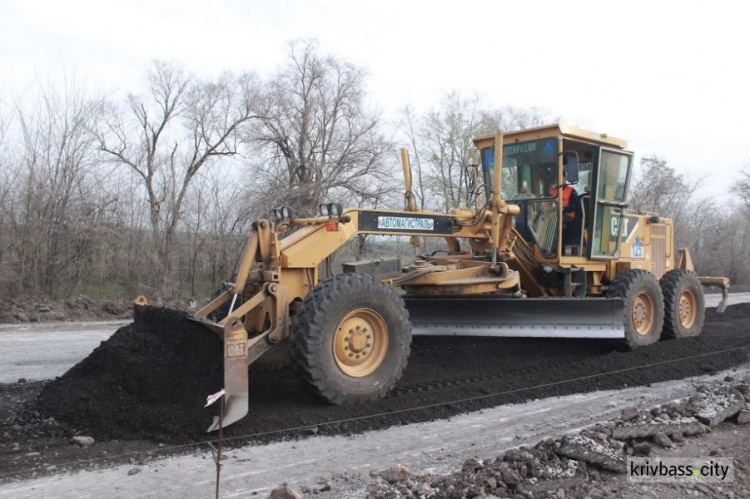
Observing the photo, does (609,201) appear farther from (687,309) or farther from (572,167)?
(687,309)

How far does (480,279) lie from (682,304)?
15.3 feet

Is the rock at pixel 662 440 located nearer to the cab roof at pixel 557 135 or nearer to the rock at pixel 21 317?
the cab roof at pixel 557 135

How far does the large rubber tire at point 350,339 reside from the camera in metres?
5.51

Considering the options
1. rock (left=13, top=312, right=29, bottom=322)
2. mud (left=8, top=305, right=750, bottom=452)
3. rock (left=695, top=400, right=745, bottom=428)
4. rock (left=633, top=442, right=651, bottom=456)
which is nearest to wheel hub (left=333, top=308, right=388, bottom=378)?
mud (left=8, top=305, right=750, bottom=452)

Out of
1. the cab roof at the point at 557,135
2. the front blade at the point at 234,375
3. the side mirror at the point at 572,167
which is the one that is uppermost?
the cab roof at the point at 557,135

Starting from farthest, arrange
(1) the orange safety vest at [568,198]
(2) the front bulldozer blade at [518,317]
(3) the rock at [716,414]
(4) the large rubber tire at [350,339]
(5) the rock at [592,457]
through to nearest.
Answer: (1) the orange safety vest at [568,198] → (2) the front bulldozer blade at [518,317] → (4) the large rubber tire at [350,339] → (3) the rock at [716,414] → (5) the rock at [592,457]

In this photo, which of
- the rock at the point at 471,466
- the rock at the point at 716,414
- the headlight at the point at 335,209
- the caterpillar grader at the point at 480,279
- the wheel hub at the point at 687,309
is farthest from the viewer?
the wheel hub at the point at 687,309

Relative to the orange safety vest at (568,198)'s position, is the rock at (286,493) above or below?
below

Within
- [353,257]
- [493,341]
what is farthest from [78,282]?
[493,341]

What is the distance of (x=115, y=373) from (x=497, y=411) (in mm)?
3470

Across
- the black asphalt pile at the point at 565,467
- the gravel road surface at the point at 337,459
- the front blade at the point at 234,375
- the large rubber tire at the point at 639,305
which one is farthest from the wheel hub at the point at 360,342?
the large rubber tire at the point at 639,305

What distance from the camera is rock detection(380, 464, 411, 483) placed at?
3.98 m

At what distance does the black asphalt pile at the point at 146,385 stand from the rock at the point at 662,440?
11.2ft

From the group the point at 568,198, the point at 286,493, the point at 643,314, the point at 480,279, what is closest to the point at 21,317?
the point at 480,279
